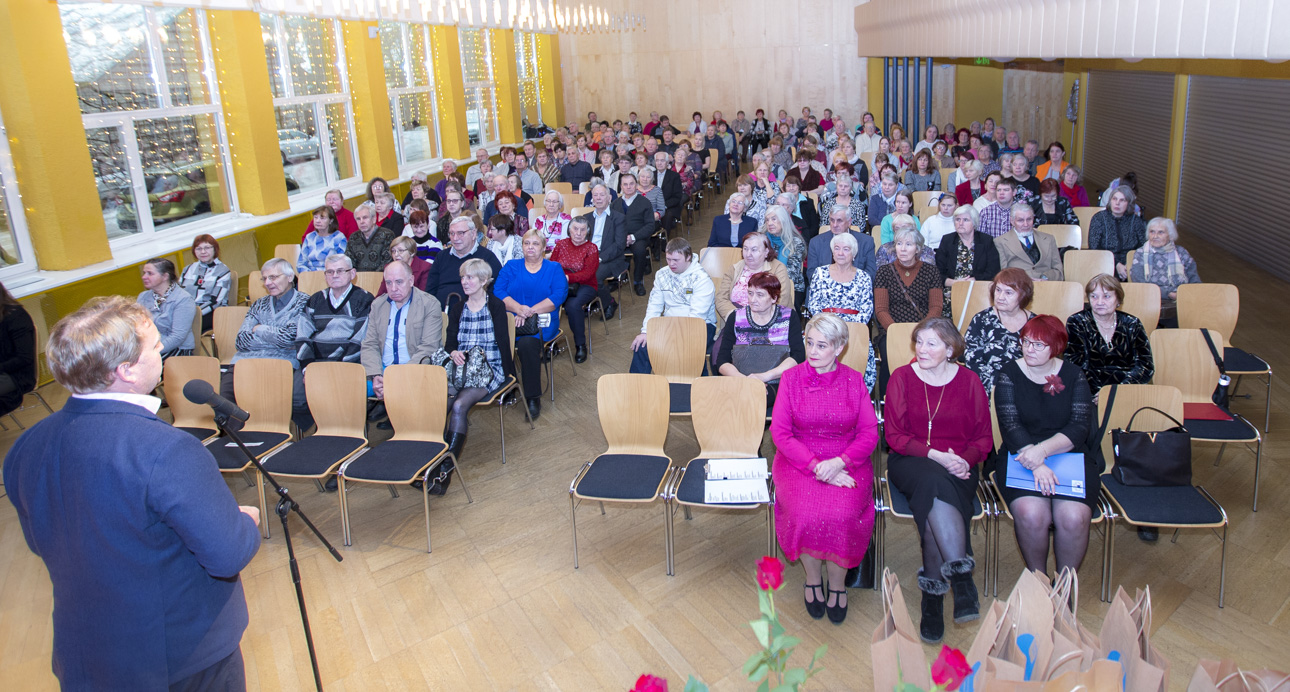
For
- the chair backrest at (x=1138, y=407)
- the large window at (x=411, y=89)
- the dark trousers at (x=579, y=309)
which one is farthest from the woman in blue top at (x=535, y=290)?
the large window at (x=411, y=89)

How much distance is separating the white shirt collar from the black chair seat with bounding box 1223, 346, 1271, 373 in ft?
16.4

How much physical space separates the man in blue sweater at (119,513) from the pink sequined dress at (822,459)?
2202 millimetres

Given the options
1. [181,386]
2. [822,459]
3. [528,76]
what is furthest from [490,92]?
[822,459]

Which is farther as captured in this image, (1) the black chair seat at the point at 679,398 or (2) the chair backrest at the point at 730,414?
(1) the black chair seat at the point at 679,398

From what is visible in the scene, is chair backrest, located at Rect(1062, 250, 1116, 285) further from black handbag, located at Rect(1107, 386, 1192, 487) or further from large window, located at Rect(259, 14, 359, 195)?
large window, located at Rect(259, 14, 359, 195)

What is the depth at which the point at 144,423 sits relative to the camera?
192cm

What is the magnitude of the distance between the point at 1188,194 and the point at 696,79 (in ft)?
42.1

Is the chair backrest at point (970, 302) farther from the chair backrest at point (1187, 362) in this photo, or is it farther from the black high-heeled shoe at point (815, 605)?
the black high-heeled shoe at point (815, 605)

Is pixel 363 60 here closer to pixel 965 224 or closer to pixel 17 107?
pixel 17 107

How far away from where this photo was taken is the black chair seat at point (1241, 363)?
459cm

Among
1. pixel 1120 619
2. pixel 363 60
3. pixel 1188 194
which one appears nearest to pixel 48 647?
pixel 1120 619

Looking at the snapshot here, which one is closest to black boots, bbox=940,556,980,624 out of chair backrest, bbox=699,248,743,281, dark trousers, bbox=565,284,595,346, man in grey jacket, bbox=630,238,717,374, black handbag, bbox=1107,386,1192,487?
black handbag, bbox=1107,386,1192,487

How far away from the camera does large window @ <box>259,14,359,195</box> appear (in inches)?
430

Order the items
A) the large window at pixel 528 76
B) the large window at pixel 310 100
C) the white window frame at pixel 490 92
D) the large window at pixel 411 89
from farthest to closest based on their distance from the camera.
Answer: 1. the large window at pixel 528 76
2. the white window frame at pixel 490 92
3. the large window at pixel 411 89
4. the large window at pixel 310 100
